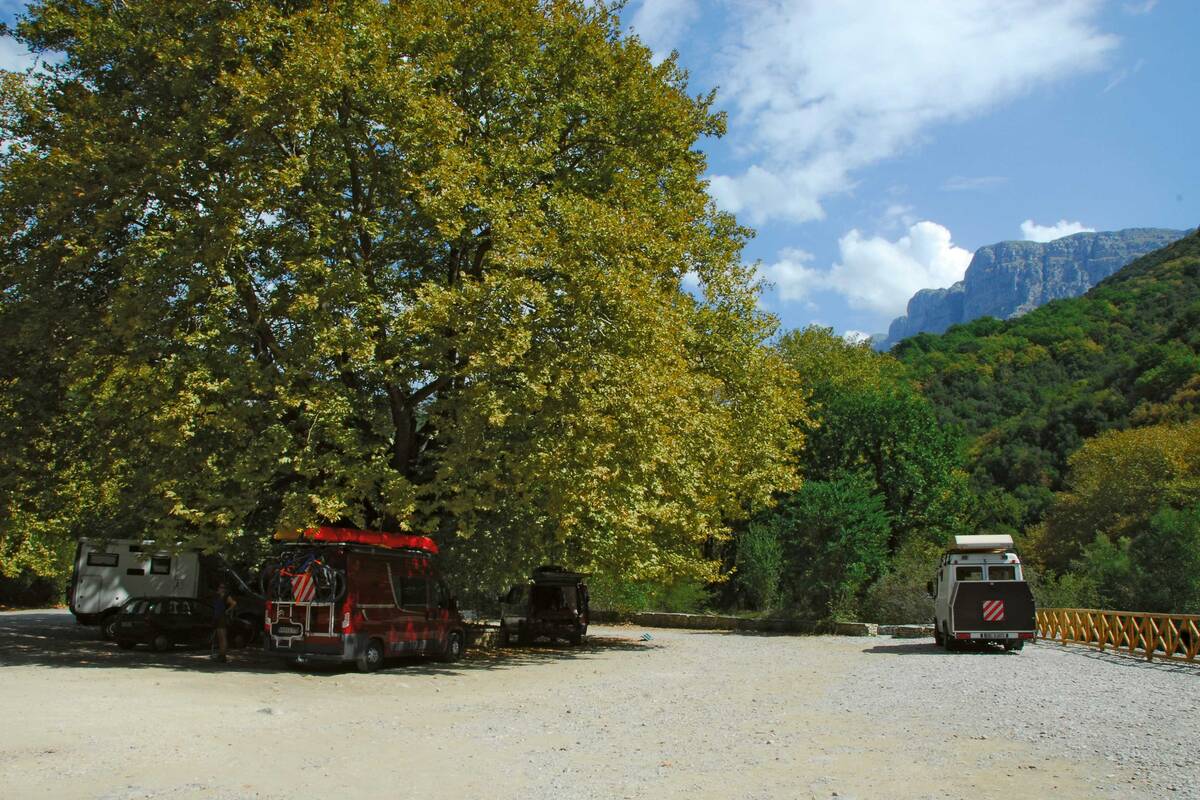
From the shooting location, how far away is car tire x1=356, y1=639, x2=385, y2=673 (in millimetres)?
16469

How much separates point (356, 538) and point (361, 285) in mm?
4598

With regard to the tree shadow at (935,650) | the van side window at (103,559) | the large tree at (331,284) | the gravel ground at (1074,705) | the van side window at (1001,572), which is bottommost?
the tree shadow at (935,650)

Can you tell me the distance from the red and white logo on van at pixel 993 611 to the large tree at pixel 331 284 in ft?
27.4

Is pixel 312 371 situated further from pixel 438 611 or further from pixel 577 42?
pixel 577 42

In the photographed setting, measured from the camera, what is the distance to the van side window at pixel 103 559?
1076 inches

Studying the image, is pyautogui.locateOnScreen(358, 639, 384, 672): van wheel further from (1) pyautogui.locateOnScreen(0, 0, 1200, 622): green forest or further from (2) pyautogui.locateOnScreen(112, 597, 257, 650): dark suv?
(2) pyautogui.locateOnScreen(112, 597, 257, 650): dark suv

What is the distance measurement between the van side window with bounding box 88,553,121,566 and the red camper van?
13286 millimetres

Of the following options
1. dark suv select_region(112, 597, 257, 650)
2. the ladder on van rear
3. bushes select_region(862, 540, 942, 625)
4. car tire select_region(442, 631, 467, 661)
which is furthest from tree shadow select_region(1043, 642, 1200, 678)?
dark suv select_region(112, 597, 257, 650)

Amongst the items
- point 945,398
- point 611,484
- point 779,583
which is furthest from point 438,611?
point 945,398

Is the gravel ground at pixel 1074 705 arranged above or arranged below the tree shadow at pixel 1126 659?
above

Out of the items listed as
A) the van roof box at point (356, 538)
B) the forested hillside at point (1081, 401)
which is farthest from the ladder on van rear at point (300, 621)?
the forested hillside at point (1081, 401)

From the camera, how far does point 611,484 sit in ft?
55.5

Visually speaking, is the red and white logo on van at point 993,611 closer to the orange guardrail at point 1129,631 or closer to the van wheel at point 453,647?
the orange guardrail at point 1129,631

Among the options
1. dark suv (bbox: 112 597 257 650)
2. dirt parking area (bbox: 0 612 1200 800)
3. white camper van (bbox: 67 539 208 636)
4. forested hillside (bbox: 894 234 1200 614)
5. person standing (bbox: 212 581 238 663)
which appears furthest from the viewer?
forested hillside (bbox: 894 234 1200 614)
